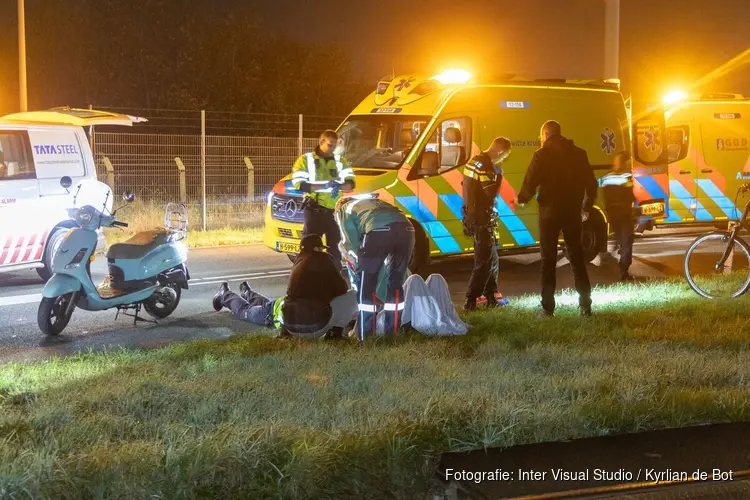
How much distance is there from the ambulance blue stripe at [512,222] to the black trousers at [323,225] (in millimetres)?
3038

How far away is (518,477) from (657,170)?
440 inches

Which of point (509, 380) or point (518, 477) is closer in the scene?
point (518, 477)

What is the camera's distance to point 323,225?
10.0 m

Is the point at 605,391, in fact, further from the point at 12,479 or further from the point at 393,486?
the point at 12,479

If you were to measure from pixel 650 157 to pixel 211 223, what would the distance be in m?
7.89

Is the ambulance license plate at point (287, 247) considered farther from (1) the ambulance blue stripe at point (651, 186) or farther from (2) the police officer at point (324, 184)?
(1) the ambulance blue stripe at point (651, 186)

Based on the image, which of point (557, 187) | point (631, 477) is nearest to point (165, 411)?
point (631, 477)

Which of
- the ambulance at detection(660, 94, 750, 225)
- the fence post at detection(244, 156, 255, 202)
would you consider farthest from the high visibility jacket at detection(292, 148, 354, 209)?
the fence post at detection(244, 156, 255, 202)

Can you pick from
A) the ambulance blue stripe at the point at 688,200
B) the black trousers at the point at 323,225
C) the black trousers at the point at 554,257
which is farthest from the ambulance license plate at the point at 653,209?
the black trousers at the point at 323,225

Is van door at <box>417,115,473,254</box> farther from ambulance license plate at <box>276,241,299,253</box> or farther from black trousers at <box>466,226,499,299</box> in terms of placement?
black trousers at <box>466,226,499,299</box>

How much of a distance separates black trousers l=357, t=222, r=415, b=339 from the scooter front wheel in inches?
103

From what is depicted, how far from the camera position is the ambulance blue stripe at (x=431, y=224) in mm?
11492

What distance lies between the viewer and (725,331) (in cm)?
798

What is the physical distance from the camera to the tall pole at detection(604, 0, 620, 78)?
16.5 metres
